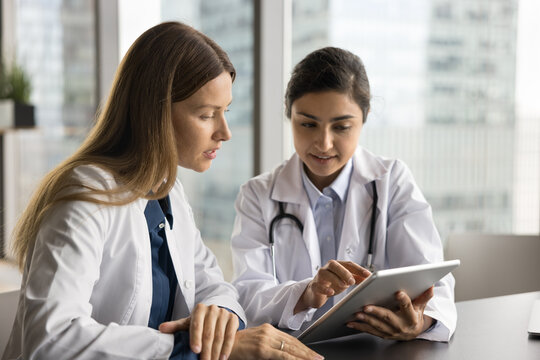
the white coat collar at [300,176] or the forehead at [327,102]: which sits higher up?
the forehead at [327,102]

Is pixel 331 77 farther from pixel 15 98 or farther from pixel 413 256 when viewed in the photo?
pixel 15 98

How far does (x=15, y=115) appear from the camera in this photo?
389 centimetres

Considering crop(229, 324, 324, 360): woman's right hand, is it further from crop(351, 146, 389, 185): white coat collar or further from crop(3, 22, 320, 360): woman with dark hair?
crop(351, 146, 389, 185): white coat collar

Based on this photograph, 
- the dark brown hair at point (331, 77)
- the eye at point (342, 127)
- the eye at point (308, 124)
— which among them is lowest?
the eye at point (342, 127)

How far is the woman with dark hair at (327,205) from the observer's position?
1612 mm

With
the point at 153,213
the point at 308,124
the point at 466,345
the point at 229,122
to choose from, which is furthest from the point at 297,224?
the point at 229,122

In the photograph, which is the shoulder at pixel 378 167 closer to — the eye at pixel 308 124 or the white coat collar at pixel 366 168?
the white coat collar at pixel 366 168

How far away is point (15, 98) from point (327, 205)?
3145 mm

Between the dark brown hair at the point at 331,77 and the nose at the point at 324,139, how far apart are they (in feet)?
0.37

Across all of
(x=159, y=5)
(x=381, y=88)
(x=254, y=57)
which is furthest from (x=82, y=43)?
(x=381, y=88)

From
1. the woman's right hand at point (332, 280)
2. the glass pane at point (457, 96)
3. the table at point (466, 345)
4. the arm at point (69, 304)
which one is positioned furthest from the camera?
the glass pane at point (457, 96)

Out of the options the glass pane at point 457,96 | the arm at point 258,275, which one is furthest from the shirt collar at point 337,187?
the glass pane at point 457,96

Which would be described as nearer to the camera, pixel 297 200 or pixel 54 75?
pixel 297 200

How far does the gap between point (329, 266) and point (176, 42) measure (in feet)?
1.86
